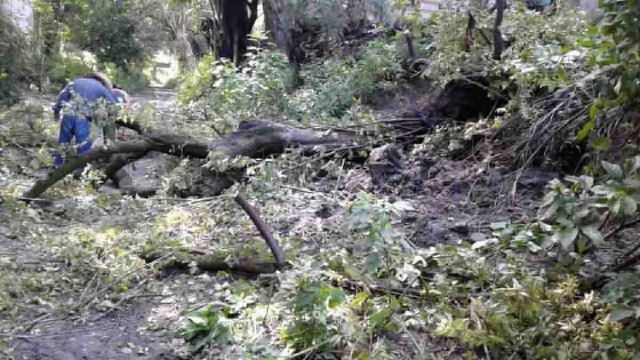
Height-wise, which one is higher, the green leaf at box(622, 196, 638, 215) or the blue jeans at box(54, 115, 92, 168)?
the green leaf at box(622, 196, 638, 215)

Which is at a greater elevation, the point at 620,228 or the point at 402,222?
the point at 620,228

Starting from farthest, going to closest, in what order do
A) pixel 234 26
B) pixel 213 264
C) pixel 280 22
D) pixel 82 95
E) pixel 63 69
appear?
1. pixel 63 69
2. pixel 234 26
3. pixel 280 22
4. pixel 82 95
5. pixel 213 264

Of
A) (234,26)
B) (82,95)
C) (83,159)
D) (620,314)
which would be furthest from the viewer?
(234,26)

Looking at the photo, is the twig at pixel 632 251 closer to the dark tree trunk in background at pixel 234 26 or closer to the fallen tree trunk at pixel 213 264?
the fallen tree trunk at pixel 213 264

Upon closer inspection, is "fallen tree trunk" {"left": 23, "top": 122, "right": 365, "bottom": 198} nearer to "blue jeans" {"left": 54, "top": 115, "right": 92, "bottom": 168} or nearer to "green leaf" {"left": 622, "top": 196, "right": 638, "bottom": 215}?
"blue jeans" {"left": 54, "top": 115, "right": 92, "bottom": 168}

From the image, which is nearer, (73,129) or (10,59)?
(73,129)

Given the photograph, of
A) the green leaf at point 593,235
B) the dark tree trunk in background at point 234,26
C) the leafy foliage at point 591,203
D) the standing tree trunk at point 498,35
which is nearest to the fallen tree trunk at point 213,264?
the leafy foliage at point 591,203

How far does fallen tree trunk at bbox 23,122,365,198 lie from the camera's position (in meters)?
5.93

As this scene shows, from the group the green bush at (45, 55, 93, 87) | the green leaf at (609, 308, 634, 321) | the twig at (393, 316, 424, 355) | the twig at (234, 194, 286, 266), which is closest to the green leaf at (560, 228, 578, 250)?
the green leaf at (609, 308, 634, 321)

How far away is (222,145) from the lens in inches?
237

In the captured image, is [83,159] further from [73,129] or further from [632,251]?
[632,251]

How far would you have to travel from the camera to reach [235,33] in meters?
12.9

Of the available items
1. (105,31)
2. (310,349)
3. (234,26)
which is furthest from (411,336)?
(105,31)

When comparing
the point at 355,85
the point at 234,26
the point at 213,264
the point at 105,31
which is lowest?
the point at 213,264
